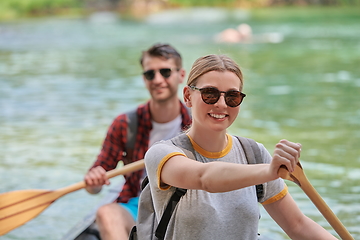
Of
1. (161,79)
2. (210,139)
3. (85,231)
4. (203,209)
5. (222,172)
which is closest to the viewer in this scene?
(222,172)

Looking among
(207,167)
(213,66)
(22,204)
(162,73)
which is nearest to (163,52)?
(162,73)

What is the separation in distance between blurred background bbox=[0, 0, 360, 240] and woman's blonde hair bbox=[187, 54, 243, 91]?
235mm

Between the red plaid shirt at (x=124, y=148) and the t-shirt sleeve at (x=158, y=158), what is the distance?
57.9 inches

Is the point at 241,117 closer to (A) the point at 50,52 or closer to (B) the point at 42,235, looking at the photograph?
(B) the point at 42,235

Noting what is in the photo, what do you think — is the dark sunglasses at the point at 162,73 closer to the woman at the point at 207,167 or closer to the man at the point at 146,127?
the man at the point at 146,127

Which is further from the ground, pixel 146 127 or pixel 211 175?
pixel 146 127

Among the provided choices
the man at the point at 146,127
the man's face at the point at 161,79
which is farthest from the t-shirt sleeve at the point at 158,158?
the man's face at the point at 161,79

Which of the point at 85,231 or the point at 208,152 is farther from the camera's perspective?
the point at 85,231

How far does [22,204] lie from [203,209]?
6.80 feet

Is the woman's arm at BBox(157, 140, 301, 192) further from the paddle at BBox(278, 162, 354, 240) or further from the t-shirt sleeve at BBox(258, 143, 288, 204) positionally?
the t-shirt sleeve at BBox(258, 143, 288, 204)

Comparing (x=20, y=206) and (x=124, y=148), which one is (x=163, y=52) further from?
(x=20, y=206)

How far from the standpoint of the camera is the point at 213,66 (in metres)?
1.95

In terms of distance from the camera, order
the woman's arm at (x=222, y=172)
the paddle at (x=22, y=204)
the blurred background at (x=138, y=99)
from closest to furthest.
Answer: the woman's arm at (x=222, y=172) < the paddle at (x=22, y=204) < the blurred background at (x=138, y=99)

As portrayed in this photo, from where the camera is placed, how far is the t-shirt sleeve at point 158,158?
1865 mm
